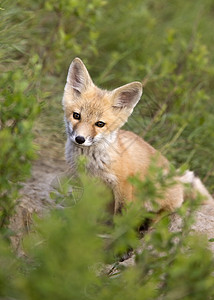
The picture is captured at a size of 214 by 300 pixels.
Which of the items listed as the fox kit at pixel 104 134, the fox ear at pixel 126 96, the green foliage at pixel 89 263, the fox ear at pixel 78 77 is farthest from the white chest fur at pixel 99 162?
the green foliage at pixel 89 263

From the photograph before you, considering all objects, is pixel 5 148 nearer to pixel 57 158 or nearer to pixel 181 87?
pixel 57 158

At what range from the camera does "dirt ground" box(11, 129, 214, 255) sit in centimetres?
353

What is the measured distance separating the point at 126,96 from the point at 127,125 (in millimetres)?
1239

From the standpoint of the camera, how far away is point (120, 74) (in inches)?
236

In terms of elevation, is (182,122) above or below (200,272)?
below

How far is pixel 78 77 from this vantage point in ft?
13.1

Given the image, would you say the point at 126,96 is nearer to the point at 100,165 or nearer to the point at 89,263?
the point at 100,165

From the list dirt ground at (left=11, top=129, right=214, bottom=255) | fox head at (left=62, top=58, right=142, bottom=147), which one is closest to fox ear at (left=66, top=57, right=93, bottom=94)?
fox head at (left=62, top=58, right=142, bottom=147)

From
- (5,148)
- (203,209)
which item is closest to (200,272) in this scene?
(5,148)

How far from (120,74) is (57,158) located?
1713mm

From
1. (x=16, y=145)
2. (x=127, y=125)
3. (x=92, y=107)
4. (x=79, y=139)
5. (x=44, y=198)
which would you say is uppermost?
(x=16, y=145)

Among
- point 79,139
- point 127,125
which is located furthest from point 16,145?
point 127,125

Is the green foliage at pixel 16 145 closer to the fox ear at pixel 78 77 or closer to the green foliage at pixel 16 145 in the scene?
the green foliage at pixel 16 145

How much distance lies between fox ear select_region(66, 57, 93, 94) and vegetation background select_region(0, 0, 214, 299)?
327mm
